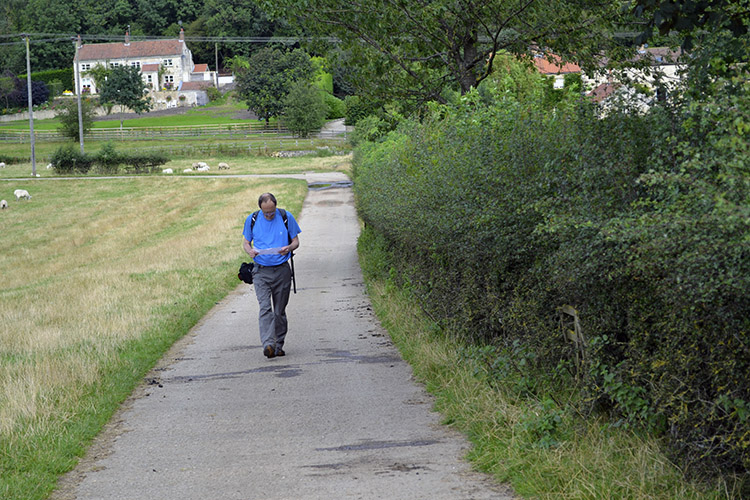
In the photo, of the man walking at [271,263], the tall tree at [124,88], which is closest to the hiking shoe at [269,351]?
the man walking at [271,263]

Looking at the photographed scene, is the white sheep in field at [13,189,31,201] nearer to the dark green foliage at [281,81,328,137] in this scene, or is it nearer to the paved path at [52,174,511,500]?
the dark green foliage at [281,81,328,137]

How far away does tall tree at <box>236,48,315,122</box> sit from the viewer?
93625 millimetres

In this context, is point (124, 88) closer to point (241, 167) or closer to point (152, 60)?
point (152, 60)

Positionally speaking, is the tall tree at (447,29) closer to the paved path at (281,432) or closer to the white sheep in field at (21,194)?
the paved path at (281,432)

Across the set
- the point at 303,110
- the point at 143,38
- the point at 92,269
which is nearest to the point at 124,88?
the point at 303,110

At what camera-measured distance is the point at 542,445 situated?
571cm

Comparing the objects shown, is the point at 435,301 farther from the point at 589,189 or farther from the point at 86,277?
the point at 86,277

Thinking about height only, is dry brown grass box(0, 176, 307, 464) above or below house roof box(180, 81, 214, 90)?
below

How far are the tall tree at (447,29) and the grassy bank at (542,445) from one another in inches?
243

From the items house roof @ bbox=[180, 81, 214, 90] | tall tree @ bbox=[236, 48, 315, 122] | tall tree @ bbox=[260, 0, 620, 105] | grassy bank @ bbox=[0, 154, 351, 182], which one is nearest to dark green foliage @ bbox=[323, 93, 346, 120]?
tall tree @ bbox=[236, 48, 315, 122]

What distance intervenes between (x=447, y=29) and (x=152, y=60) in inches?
5409

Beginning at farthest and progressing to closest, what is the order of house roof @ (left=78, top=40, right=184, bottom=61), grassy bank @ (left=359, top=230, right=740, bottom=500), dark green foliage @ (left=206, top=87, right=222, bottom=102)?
house roof @ (left=78, top=40, right=184, bottom=61) < dark green foliage @ (left=206, top=87, right=222, bottom=102) < grassy bank @ (left=359, top=230, right=740, bottom=500)

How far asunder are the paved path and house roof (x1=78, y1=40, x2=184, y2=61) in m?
138

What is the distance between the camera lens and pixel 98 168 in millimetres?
64562
